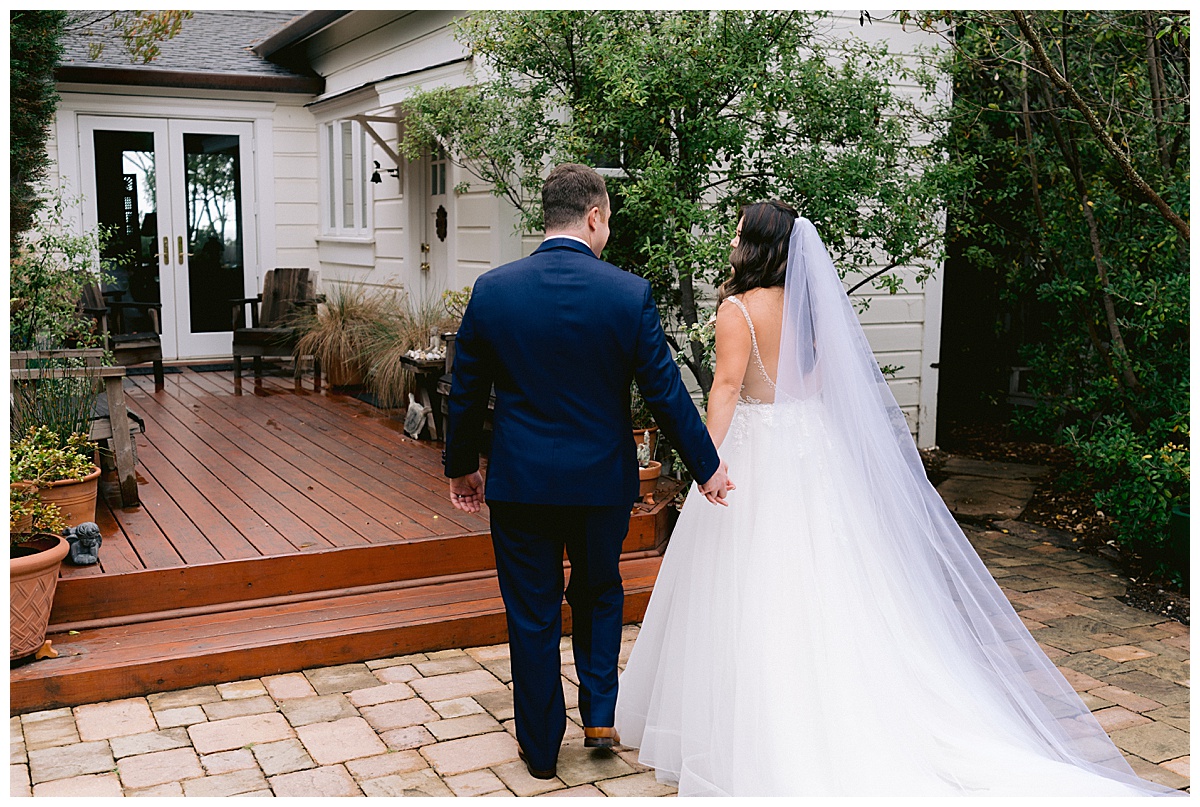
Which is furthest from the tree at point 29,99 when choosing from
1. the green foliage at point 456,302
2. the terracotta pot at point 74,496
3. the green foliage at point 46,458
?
the green foliage at point 456,302

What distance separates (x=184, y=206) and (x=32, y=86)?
5262 mm

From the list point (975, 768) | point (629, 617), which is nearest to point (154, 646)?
point (629, 617)

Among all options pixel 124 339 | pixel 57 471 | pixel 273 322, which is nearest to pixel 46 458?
pixel 57 471

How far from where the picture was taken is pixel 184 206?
34.6ft

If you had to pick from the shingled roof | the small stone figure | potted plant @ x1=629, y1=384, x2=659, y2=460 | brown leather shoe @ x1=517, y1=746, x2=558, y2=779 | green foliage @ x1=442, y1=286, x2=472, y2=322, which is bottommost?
brown leather shoe @ x1=517, y1=746, x2=558, y2=779

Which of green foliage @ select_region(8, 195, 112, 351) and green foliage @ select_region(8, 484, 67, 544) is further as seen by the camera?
green foliage @ select_region(8, 195, 112, 351)

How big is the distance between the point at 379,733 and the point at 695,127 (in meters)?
3.35

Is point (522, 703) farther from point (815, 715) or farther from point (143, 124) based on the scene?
point (143, 124)

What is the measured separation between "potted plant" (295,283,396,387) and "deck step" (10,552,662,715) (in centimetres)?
429

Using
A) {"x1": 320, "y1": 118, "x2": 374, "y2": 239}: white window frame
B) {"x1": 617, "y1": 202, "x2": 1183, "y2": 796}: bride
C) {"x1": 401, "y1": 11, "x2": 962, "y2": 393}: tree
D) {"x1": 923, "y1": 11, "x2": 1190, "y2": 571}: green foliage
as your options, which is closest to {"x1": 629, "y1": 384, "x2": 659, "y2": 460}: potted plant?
{"x1": 401, "y1": 11, "x2": 962, "y2": 393}: tree

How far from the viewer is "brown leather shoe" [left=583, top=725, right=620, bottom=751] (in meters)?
3.38

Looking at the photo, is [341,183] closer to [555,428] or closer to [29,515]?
[29,515]

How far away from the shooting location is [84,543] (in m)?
4.30

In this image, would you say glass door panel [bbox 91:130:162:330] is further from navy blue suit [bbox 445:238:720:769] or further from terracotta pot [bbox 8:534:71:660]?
navy blue suit [bbox 445:238:720:769]
